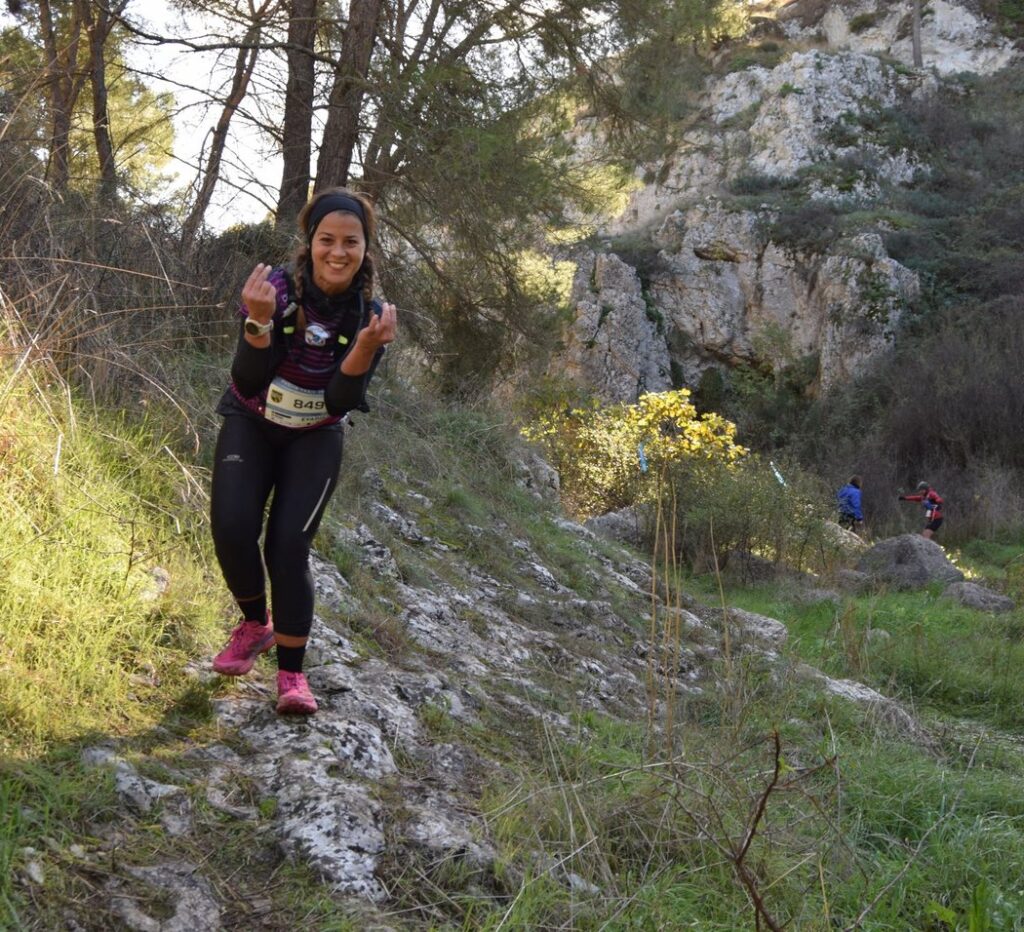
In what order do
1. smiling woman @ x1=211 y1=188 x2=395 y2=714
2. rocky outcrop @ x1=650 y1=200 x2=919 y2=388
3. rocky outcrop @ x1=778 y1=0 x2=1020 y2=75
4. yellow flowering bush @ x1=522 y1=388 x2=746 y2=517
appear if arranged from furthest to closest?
1. rocky outcrop @ x1=778 y1=0 x2=1020 y2=75
2. rocky outcrop @ x1=650 y1=200 x2=919 y2=388
3. yellow flowering bush @ x1=522 y1=388 x2=746 y2=517
4. smiling woman @ x1=211 y1=188 x2=395 y2=714

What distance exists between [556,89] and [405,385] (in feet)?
9.84

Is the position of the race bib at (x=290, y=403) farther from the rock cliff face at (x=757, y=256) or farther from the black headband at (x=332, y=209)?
the rock cliff face at (x=757, y=256)

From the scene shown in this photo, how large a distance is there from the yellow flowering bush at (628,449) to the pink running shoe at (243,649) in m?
8.52

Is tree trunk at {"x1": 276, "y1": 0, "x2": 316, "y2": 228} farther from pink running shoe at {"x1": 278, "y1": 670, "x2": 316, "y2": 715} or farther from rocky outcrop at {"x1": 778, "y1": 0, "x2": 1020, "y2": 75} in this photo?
rocky outcrop at {"x1": 778, "y1": 0, "x2": 1020, "y2": 75}

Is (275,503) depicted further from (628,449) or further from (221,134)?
(628,449)

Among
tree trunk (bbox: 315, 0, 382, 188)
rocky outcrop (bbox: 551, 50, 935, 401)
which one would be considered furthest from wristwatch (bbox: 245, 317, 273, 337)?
rocky outcrop (bbox: 551, 50, 935, 401)

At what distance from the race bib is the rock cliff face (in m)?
17.6

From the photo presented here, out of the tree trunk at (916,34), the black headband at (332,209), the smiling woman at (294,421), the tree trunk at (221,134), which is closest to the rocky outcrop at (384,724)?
the smiling woman at (294,421)

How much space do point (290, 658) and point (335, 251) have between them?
1223mm

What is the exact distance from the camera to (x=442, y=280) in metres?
9.09

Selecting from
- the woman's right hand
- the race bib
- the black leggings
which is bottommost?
the black leggings

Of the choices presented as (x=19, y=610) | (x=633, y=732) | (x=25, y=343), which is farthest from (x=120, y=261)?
(x=633, y=732)

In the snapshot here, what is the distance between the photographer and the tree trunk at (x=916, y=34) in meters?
32.0

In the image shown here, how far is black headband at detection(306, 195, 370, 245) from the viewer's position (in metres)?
2.95
